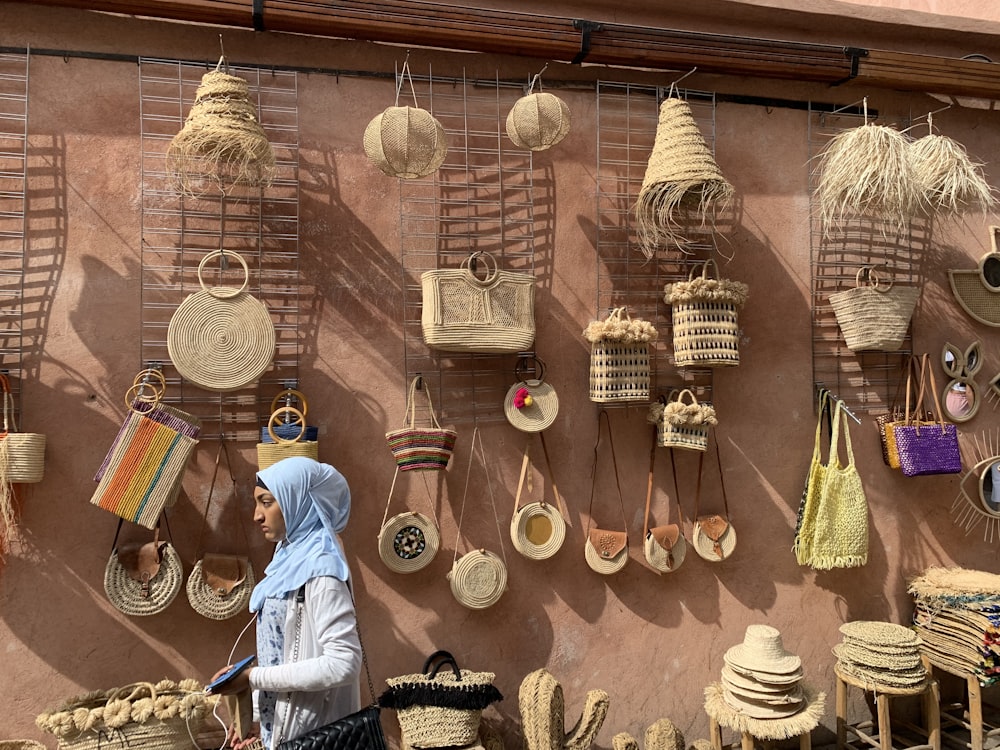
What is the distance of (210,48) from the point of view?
3178 millimetres

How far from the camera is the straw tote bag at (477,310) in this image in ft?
10.2

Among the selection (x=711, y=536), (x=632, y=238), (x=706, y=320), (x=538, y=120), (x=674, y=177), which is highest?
(x=538, y=120)

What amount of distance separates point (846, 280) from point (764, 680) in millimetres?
1979

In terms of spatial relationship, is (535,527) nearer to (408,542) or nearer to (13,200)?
(408,542)

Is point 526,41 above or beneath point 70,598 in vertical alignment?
above

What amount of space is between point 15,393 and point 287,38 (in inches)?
68.7

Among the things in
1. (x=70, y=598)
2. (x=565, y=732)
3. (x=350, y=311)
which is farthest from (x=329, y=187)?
(x=565, y=732)

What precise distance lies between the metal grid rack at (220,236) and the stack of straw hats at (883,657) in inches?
105

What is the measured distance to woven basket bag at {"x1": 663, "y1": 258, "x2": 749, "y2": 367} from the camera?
3.40 metres

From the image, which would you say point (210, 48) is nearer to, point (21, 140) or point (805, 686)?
point (21, 140)

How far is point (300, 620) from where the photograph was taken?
215 centimetres

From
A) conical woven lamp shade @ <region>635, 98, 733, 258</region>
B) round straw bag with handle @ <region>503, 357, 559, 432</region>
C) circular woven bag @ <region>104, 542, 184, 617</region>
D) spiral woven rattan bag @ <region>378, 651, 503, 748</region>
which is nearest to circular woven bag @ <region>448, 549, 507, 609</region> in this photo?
spiral woven rattan bag @ <region>378, 651, 503, 748</region>

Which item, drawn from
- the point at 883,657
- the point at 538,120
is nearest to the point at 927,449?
the point at 883,657

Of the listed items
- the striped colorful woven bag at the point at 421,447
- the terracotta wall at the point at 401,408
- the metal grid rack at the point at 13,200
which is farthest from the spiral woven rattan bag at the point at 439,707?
the metal grid rack at the point at 13,200
